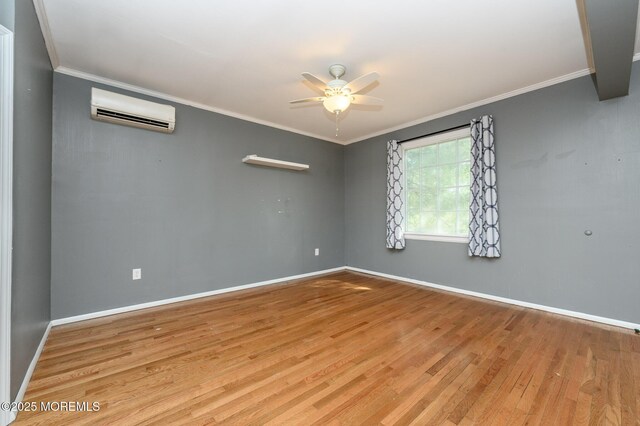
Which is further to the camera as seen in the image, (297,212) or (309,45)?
(297,212)

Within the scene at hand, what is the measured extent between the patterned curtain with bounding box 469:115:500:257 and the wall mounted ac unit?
3.77 meters

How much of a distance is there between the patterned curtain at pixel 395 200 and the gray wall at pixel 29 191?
405 centimetres

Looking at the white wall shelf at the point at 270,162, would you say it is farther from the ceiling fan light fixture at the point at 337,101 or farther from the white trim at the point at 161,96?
the ceiling fan light fixture at the point at 337,101

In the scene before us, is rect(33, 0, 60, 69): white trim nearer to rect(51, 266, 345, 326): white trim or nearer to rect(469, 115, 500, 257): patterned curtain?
rect(51, 266, 345, 326): white trim

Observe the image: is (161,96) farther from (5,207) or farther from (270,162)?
(5,207)

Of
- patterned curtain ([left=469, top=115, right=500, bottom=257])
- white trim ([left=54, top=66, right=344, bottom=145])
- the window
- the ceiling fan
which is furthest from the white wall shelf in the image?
patterned curtain ([left=469, top=115, right=500, bottom=257])

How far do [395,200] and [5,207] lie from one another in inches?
163

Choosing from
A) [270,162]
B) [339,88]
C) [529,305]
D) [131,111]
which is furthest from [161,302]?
[529,305]

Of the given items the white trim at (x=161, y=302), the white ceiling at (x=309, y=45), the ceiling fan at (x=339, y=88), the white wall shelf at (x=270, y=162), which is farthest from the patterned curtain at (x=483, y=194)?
the white trim at (x=161, y=302)

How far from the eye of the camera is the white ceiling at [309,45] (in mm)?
1978

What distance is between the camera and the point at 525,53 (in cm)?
250

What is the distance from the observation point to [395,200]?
14.4 feet

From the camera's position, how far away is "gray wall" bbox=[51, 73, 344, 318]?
2.71 m

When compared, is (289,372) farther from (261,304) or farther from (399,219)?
(399,219)
